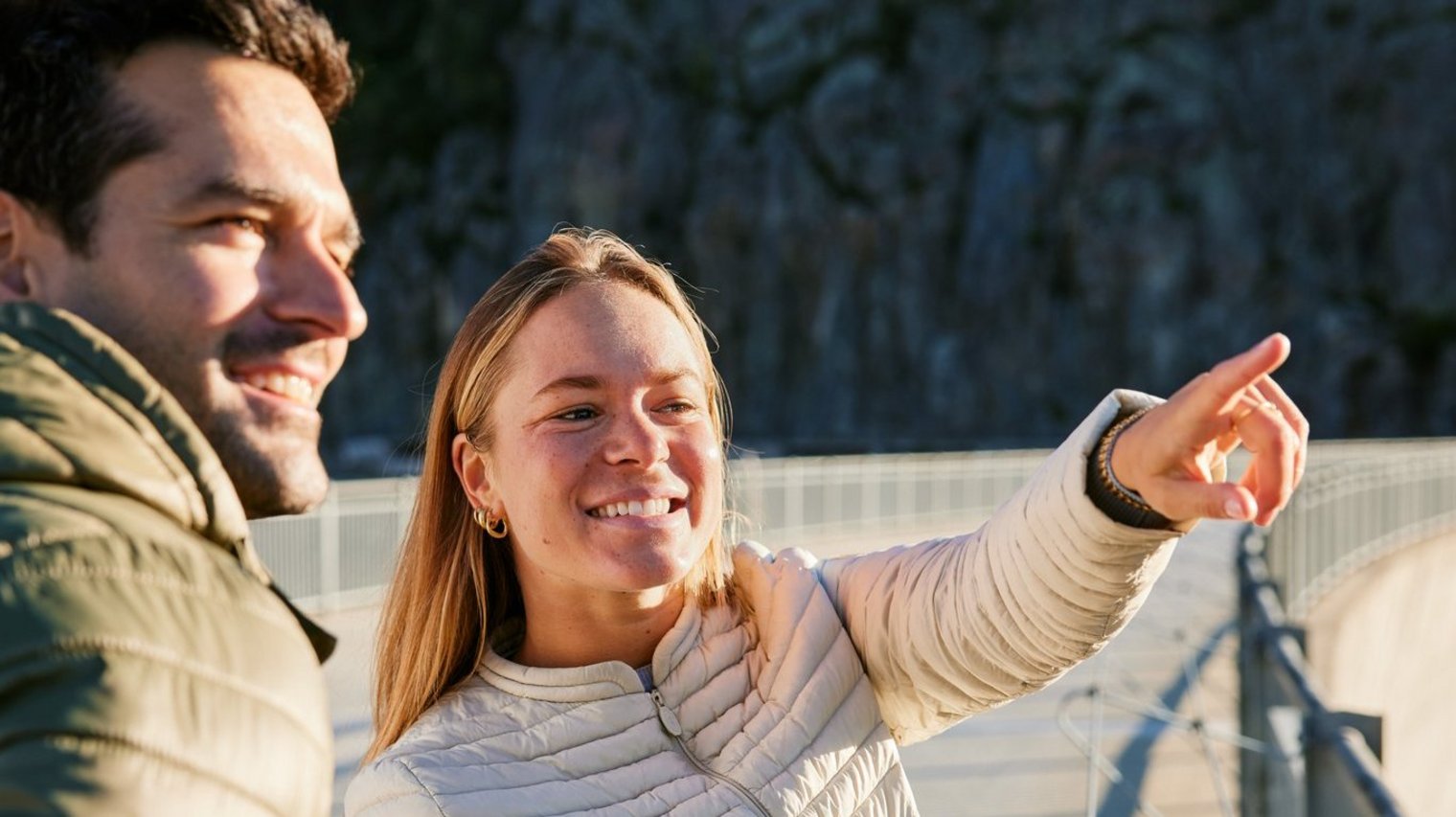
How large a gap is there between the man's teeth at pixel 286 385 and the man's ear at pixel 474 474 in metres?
0.88

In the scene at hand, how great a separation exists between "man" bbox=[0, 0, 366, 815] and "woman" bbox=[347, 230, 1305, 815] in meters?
0.66

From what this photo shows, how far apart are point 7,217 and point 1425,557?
48.6 feet

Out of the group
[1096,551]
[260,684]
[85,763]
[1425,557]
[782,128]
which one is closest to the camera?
[85,763]

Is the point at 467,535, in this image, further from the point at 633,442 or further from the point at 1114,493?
the point at 1114,493

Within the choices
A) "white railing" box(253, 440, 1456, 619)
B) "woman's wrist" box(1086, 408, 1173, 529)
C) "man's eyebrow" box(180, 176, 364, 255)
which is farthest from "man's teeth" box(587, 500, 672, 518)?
"white railing" box(253, 440, 1456, 619)

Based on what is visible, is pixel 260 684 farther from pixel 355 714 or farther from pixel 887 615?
pixel 355 714

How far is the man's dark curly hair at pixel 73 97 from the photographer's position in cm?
139

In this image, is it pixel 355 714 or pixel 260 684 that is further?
pixel 355 714

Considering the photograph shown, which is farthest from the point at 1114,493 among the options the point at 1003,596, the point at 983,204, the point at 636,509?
the point at 983,204

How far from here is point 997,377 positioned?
43.1 m

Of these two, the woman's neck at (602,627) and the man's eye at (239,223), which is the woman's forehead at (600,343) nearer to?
the woman's neck at (602,627)

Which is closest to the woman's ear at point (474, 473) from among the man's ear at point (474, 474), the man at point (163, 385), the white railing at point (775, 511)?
the man's ear at point (474, 474)

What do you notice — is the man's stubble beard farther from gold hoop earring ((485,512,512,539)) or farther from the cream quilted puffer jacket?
gold hoop earring ((485,512,512,539))

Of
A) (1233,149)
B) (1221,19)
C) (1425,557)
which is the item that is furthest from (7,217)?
(1221,19)
